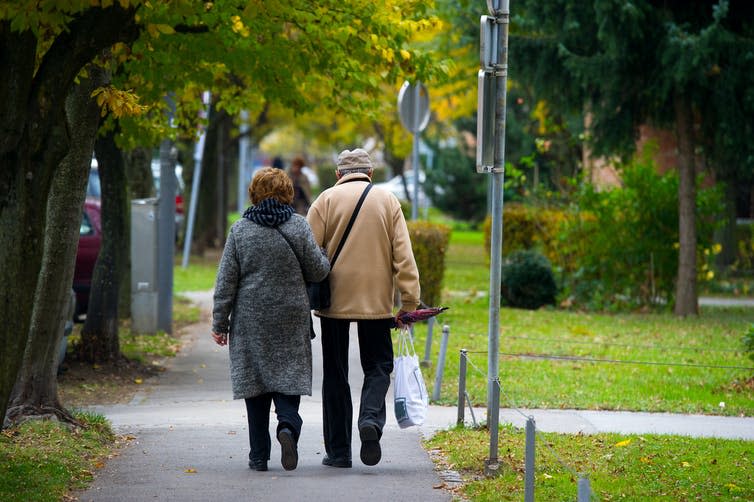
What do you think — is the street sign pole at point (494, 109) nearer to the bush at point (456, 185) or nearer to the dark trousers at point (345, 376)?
the dark trousers at point (345, 376)

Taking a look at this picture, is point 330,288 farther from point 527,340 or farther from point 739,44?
point 739,44

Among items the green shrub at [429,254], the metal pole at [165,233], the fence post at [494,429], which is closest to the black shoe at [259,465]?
the fence post at [494,429]

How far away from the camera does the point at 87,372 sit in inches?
452

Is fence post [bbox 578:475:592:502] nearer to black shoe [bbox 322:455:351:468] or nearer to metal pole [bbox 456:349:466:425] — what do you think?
black shoe [bbox 322:455:351:468]

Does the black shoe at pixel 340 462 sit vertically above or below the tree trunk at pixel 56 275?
below

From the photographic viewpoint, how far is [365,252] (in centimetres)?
732

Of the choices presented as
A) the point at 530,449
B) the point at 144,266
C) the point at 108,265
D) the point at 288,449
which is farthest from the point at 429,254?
the point at 530,449

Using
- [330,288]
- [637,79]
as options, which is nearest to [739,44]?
[637,79]

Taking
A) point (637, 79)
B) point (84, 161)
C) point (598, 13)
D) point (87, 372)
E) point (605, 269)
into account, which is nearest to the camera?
point (84, 161)

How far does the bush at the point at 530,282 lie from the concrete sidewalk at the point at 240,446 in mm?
6742

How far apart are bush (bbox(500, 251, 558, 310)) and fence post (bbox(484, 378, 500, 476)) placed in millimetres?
11132

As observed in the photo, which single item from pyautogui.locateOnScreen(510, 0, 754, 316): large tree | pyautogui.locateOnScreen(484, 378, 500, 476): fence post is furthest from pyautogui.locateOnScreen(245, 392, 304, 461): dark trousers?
pyautogui.locateOnScreen(510, 0, 754, 316): large tree

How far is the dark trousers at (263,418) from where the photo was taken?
7.20m

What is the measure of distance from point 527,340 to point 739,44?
4886 mm
